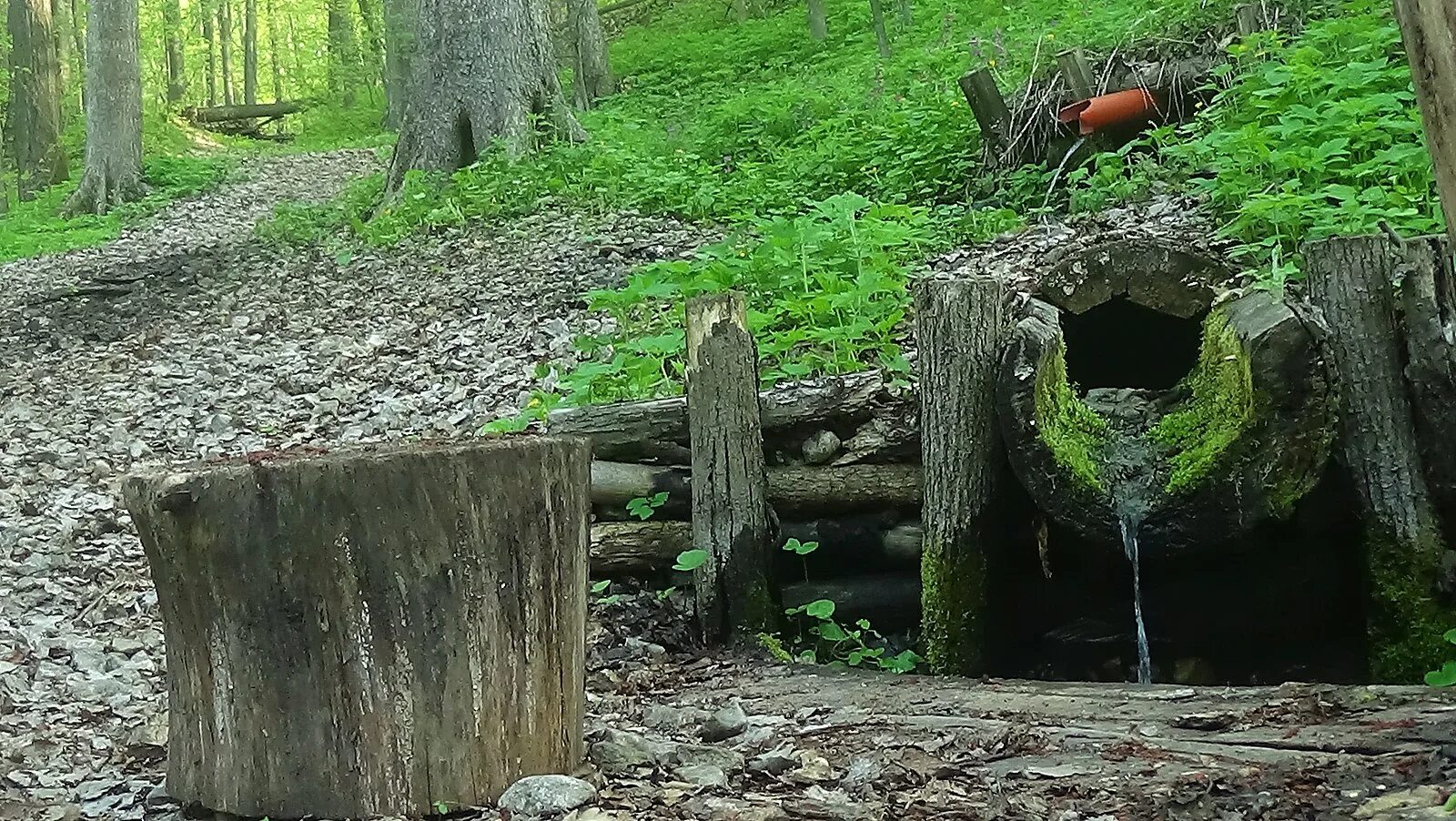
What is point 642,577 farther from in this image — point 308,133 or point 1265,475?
point 308,133

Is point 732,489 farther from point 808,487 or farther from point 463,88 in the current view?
point 463,88

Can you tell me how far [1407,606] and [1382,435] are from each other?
21.8 inches

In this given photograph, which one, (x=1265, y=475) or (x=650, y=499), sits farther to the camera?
(x=650, y=499)

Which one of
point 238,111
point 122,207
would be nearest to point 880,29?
point 122,207

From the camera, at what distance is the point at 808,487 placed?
467cm

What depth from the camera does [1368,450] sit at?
3758 mm

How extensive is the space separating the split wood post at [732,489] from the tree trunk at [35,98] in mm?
18458

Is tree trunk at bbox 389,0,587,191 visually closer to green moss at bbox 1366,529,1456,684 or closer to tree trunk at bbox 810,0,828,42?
tree trunk at bbox 810,0,828,42

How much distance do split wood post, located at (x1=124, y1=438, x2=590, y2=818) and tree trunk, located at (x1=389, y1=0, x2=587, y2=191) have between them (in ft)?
30.2

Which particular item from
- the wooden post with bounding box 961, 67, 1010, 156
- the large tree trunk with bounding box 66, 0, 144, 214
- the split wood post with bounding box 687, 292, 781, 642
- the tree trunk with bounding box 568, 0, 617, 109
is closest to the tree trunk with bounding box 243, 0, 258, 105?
the large tree trunk with bounding box 66, 0, 144, 214

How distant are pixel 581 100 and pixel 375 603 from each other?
1614 centimetres

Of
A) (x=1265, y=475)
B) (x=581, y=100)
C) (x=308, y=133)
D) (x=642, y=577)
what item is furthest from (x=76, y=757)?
(x=308, y=133)

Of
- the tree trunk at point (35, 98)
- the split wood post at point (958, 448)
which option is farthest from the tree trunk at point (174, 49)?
the split wood post at point (958, 448)

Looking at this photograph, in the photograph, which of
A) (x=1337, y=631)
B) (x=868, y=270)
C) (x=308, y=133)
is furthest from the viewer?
(x=308, y=133)
